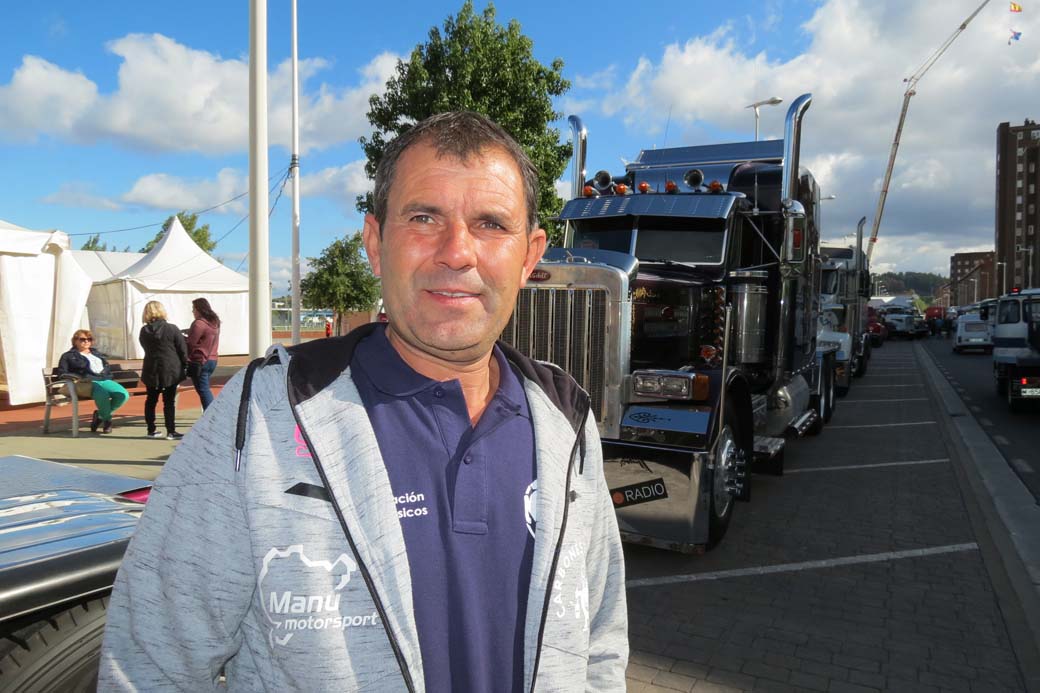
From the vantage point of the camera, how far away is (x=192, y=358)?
10469mm

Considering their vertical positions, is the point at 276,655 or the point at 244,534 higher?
the point at 244,534

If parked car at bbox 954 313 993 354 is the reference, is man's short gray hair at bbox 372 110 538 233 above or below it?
above

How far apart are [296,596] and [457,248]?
28.0 inches

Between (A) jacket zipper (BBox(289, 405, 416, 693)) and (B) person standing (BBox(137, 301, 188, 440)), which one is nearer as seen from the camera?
(A) jacket zipper (BBox(289, 405, 416, 693))

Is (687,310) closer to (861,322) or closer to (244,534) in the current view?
(244,534)

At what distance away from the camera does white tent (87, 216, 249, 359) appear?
882 inches

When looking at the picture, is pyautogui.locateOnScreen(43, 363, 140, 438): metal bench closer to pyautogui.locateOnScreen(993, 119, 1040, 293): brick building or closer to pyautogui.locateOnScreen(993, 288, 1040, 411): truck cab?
pyautogui.locateOnScreen(993, 288, 1040, 411): truck cab

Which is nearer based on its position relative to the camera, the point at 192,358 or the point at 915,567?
the point at 915,567

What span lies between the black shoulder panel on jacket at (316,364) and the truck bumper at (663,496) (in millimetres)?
3876

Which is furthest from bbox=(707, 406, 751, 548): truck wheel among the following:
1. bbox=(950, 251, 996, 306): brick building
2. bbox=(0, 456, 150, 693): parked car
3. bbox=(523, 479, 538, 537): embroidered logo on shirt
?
bbox=(950, 251, 996, 306): brick building

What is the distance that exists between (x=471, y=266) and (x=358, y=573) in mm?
629

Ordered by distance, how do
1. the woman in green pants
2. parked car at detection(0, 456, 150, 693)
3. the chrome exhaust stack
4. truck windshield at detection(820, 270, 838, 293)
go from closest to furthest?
parked car at detection(0, 456, 150, 693), the chrome exhaust stack, the woman in green pants, truck windshield at detection(820, 270, 838, 293)

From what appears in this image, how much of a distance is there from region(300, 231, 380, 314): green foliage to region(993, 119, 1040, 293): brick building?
8928 centimetres

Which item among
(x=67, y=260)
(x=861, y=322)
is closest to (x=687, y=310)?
(x=67, y=260)
